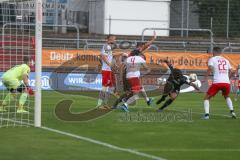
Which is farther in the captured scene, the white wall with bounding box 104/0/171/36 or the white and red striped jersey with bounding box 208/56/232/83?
the white wall with bounding box 104/0/171/36

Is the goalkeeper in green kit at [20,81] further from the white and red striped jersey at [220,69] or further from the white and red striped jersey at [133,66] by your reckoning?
the white and red striped jersey at [220,69]

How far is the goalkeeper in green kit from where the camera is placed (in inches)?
786

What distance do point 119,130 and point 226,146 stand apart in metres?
3.15

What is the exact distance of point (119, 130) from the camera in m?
16.2

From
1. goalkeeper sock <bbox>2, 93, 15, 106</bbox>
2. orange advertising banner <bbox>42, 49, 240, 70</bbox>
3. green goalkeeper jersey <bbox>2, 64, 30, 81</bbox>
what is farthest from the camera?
orange advertising banner <bbox>42, 49, 240, 70</bbox>

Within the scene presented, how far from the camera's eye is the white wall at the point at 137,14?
51.0 metres

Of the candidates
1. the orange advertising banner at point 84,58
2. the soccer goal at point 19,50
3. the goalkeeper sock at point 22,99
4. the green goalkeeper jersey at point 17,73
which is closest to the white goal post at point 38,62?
the soccer goal at point 19,50

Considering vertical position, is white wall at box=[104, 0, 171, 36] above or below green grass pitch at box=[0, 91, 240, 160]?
above

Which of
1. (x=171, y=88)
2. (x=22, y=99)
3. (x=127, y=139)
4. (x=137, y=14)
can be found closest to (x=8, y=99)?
(x=22, y=99)

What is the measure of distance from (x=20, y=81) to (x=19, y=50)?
4.07ft

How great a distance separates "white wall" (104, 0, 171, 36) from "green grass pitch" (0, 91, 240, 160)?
30.5 metres

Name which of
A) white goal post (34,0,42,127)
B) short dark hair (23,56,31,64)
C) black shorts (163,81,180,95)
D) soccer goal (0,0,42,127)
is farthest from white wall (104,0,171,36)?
white goal post (34,0,42,127)

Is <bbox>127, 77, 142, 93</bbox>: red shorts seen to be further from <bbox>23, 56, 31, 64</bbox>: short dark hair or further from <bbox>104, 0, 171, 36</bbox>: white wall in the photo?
<bbox>104, 0, 171, 36</bbox>: white wall

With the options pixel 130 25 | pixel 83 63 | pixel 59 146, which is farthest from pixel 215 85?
pixel 130 25
